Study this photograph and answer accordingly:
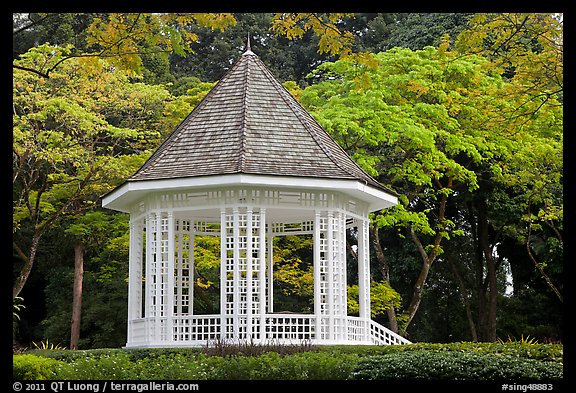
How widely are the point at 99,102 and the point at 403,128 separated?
965cm

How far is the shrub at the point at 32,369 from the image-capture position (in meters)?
14.2

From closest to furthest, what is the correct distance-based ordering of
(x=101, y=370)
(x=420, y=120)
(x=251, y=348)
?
(x=101, y=370) → (x=251, y=348) → (x=420, y=120)

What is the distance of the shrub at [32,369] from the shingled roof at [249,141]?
4.57 metres

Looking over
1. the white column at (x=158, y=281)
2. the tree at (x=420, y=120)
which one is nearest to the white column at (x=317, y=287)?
the white column at (x=158, y=281)

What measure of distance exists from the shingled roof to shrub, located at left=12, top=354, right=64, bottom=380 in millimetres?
4570

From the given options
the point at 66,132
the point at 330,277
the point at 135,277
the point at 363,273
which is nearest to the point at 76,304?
the point at 66,132

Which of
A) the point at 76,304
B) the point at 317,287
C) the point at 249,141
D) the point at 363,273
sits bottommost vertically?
the point at 76,304

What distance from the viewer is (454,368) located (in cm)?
1407

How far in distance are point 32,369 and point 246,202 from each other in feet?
17.6

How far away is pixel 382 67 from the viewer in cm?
2612

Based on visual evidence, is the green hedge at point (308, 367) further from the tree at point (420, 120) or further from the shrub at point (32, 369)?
the tree at point (420, 120)

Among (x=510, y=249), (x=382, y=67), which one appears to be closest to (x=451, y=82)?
(x=382, y=67)

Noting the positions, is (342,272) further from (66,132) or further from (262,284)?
(66,132)

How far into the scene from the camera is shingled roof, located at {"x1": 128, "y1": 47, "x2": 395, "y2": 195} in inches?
694
